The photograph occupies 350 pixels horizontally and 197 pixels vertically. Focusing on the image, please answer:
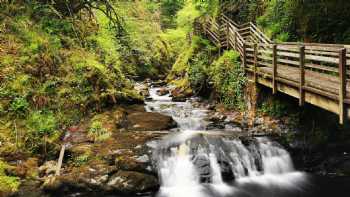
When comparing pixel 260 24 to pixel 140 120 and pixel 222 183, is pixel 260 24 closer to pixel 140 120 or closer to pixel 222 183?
pixel 140 120

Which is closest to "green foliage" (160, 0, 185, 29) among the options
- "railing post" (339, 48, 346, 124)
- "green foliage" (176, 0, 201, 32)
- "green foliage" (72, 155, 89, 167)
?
"green foliage" (176, 0, 201, 32)

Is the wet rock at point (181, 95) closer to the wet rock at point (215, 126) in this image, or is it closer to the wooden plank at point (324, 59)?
the wet rock at point (215, 126)

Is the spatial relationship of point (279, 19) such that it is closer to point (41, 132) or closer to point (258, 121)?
point (258, 121)

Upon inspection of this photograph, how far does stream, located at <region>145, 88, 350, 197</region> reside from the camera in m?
9.91

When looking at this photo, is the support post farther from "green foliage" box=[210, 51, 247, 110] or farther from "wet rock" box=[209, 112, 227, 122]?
"green foliage" box=[210, 51, 247, 110]

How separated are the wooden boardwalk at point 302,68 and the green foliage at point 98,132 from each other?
554 cm

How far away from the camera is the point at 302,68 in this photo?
9.09 m

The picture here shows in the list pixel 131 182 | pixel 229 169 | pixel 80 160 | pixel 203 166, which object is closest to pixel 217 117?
pixel 229 169

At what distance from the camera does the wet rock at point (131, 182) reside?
29.7ft

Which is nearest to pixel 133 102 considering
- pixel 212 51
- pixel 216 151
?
pixel 212 51

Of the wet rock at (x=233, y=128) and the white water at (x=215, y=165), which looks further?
the wet rock at (x=233, y=128)

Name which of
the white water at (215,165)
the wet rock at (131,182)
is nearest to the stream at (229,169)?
the white water at (215,165)

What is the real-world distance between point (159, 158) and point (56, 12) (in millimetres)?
7540

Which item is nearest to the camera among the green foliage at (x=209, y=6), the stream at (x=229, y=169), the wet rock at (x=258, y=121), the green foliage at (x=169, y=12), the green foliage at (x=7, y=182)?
the green foliage at (x=7, y=182)
